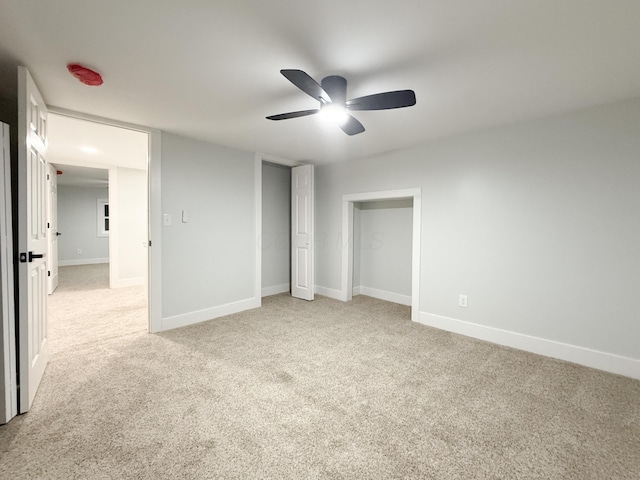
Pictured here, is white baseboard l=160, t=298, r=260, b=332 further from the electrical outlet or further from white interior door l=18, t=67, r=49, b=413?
the electrical outlet

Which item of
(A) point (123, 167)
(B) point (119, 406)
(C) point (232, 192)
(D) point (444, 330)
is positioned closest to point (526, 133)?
(D) point (444, 330)

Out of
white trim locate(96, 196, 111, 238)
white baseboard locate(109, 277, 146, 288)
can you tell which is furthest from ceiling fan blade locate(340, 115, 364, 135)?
white trim locate(96, 196, 111, 238)

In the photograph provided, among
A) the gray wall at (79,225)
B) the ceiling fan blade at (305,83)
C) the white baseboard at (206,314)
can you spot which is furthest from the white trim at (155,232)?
the gray wall at (79,225)

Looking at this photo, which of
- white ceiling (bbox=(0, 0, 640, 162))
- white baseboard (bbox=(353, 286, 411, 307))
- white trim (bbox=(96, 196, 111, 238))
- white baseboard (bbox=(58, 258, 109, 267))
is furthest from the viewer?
white trim (bbox=(96, 196, 111, 238))

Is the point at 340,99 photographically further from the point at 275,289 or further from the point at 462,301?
the point at 275,289

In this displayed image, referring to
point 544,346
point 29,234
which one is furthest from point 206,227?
point 544,346

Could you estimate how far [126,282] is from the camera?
520 cm

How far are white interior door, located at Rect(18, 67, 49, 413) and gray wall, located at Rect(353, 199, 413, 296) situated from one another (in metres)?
3.68

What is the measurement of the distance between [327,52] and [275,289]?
3756 mm

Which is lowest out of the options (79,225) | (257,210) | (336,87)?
(79,225)

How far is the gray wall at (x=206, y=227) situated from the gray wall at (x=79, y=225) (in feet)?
22.2

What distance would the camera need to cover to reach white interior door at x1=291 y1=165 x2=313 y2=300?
4266 millimetres

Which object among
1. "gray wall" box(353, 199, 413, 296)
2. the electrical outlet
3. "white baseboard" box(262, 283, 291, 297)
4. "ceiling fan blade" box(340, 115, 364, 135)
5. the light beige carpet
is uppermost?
"ceiling fan blade" box(340, 115, 364, 135)

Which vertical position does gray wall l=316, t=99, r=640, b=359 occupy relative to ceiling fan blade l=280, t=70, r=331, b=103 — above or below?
below
